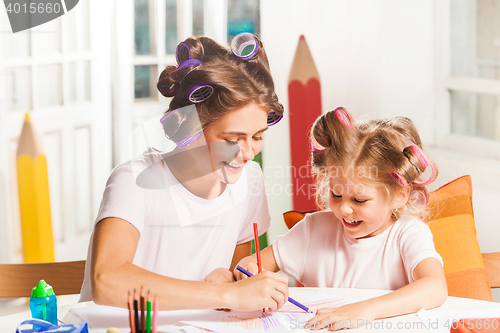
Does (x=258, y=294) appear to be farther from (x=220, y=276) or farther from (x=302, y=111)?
(x=302, y=111)

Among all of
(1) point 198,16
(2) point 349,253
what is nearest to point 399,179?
(2) point 349,253

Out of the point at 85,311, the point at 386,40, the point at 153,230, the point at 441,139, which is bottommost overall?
the point at 85,311

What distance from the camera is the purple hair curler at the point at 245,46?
96 centimetres

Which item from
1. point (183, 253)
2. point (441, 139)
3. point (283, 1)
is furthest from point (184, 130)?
point (441, 139)

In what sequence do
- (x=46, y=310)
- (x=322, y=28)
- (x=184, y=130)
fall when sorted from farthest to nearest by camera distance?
(x=322, y=28), (x=184, y=130), (x=46, y=310)

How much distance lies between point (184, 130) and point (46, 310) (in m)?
→ 0.41

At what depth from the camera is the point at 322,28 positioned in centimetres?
108

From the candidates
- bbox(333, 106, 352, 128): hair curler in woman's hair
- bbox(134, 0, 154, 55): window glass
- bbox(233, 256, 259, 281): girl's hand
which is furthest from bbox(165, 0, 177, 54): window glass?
bbox(233, 256, 259, 281): girl's hand

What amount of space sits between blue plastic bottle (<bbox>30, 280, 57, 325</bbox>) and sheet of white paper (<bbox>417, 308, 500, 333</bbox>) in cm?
63

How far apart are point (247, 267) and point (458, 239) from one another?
18.0 inches

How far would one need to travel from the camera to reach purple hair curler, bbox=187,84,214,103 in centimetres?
93

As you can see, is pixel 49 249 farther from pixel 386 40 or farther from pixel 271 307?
pixel 386 40

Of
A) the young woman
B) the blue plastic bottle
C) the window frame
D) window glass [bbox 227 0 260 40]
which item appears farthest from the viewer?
the window frame

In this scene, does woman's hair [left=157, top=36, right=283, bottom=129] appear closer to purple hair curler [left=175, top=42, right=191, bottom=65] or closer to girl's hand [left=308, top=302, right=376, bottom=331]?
purple hair curler [left=175, top=42, right=191, bottom=65]
